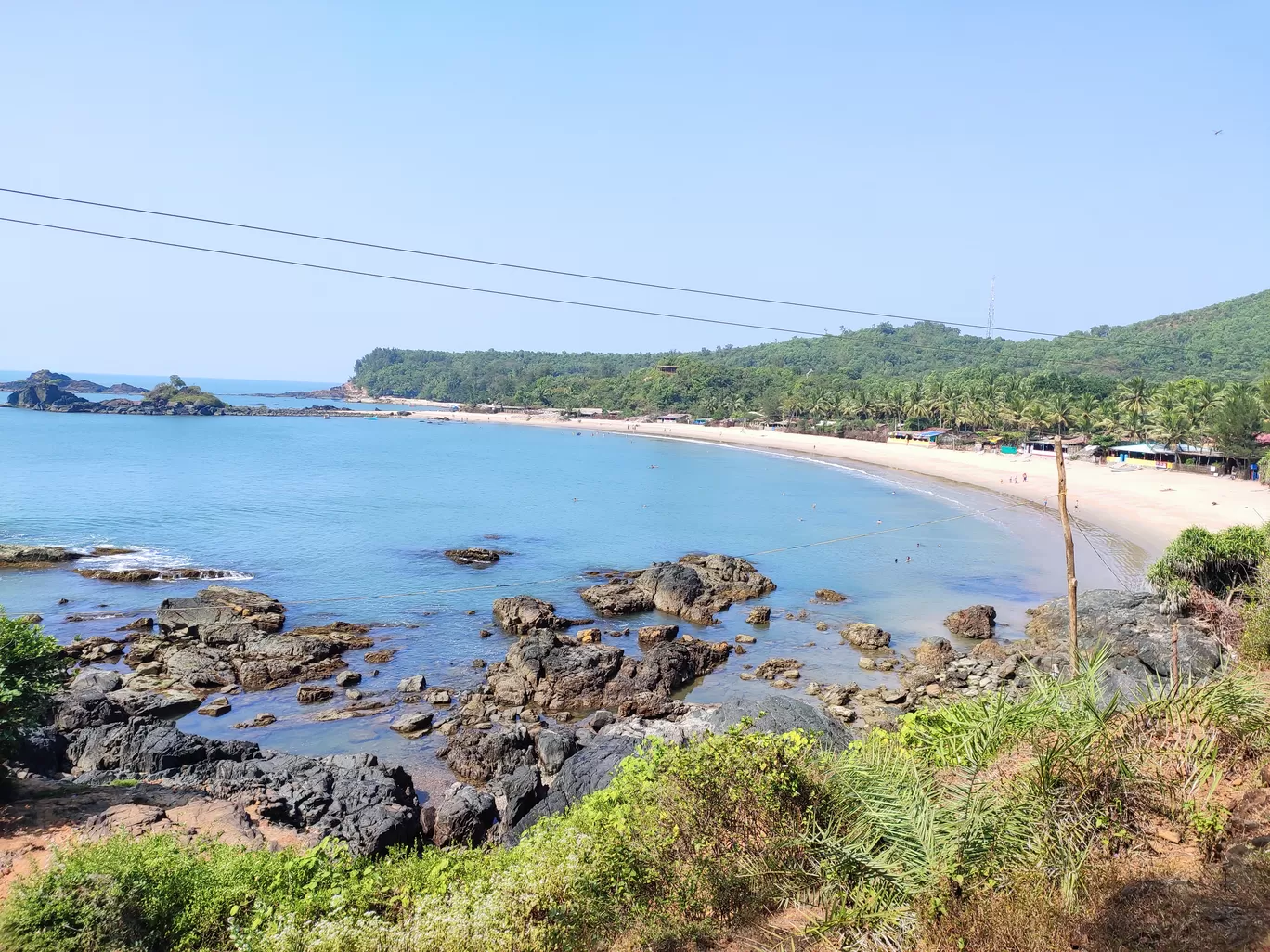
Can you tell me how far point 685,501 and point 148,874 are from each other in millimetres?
57103

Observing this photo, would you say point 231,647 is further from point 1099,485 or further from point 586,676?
point 1099,485

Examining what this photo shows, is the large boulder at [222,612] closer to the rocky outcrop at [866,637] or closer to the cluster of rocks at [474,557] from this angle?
the cluster of rocks at [474,557]

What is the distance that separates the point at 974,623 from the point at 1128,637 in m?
6.11

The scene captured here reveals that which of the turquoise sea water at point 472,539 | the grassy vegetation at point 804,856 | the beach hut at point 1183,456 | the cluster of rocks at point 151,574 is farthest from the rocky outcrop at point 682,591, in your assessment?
→ the beach hut at point 1183,456

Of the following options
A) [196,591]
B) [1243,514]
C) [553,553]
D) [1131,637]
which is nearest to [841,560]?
[553,553]

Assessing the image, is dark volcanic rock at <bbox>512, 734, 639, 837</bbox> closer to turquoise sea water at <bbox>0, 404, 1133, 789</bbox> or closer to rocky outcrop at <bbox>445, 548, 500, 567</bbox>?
turquoise sea water at <bbox>0, 404, 1133, 789</bbox>

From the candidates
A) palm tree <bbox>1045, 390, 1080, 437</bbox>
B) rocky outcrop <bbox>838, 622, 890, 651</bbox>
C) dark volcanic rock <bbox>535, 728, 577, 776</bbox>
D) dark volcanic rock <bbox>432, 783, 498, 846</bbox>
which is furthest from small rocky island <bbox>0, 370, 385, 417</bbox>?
dark volcanic rock <bbox>432, 783, 498, 846</bbox>

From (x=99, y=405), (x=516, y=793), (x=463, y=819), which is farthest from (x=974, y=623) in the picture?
(x=99, y=405)

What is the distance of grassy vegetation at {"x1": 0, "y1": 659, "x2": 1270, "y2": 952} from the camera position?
699cm

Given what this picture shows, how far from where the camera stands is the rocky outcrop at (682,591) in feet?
111

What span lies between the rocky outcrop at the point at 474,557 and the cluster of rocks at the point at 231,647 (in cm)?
1151

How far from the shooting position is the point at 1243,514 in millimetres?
46281

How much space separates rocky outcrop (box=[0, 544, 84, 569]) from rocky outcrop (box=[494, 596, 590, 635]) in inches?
1011

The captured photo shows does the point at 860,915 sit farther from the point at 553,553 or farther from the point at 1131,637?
the point at 553,553
